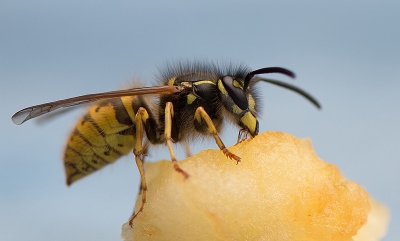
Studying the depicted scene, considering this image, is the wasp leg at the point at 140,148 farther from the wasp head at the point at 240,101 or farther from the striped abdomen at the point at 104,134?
the wasp head at the point at 240,101

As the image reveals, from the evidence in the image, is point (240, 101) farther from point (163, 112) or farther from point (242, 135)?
point (163, 112)

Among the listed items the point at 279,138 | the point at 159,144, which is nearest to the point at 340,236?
the point at 279,138

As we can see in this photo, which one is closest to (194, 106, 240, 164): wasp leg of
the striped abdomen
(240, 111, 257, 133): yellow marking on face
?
(240, 111, 257, 133): yellow marking on face

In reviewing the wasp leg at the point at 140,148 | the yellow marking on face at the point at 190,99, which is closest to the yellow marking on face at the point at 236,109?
the yellow marking on face at the point at 190,99

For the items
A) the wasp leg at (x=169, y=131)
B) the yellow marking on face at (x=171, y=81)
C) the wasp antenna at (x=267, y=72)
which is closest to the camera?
the wasp leg at (x=169, y=131)

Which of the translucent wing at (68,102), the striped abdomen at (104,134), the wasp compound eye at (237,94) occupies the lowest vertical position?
the striped abdomen at (104,134)

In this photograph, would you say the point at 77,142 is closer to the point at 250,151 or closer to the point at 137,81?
the point at 137,81

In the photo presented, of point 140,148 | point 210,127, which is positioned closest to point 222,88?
point 210,127
